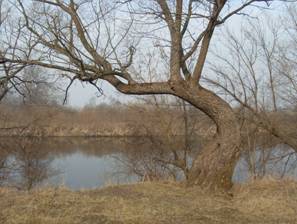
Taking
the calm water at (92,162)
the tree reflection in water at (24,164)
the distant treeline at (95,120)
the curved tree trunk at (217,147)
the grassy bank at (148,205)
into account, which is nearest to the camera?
the grassy bank at (148,205)

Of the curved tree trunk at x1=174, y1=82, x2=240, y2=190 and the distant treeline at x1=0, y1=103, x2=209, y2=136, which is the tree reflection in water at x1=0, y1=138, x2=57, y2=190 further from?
the curved tree trunk at x1=174, y1=82, x2=240, y2=190

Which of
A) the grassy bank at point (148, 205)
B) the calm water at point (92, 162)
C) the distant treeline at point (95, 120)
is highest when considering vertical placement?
the distant treeline at point (95, 120)

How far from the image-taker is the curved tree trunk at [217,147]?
8.30 metres

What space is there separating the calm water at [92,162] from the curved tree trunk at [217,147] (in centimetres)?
651

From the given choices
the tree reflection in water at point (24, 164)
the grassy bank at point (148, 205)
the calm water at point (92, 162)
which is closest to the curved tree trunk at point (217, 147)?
the grassy bank at point (148, 205)

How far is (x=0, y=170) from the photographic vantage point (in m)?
21.7

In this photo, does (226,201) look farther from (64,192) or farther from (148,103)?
(148,103)

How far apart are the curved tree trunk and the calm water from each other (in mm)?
6506

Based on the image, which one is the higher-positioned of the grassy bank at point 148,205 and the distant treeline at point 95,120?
the distant treeline at point 95,120

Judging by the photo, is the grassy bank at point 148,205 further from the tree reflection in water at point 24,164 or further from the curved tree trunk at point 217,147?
the tree reflection in water at point 24,164

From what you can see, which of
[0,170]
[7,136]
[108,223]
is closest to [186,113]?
[0,170]

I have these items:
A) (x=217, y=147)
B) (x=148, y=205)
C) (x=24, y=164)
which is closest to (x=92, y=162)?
(x=24, y=164)

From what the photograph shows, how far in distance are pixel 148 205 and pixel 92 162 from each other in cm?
1881

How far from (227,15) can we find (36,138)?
1854 centimetres
